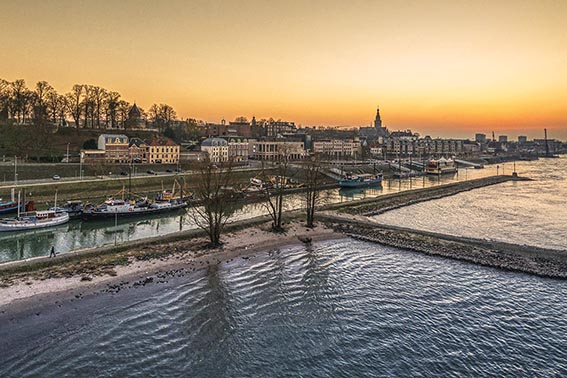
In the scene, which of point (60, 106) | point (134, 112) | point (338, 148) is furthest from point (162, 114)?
point (338, 148)

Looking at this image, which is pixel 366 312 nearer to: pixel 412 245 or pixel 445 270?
pixel 445 270

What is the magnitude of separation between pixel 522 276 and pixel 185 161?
189 feet

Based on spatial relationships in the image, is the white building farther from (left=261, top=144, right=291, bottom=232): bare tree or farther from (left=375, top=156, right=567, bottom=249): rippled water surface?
(left=375, top=156, right=567, bottom=249): rippled water surface

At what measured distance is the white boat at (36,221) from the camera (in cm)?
2658

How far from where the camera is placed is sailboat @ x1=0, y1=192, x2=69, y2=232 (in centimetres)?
2658

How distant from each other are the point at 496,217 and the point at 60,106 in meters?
75.8

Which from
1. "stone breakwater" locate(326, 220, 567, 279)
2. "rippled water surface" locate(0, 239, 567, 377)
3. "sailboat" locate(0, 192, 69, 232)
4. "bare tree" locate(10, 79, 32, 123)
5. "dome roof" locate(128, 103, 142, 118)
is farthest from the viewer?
"dome roof" locate(128, 103, 142, 118)

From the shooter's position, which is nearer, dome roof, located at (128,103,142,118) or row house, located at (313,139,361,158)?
dome roof, located at (128,103,142,118)

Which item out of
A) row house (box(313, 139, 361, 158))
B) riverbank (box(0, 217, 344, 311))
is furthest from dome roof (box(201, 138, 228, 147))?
riverbank (box(0, 217, 344, 311))

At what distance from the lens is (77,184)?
132 ft

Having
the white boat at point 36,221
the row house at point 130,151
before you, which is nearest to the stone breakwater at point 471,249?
the white boat at point 36,221

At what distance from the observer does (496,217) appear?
3541cm

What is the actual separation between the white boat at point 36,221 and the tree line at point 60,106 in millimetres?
37624

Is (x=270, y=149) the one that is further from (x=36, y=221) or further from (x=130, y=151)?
(x=36, y=221)
